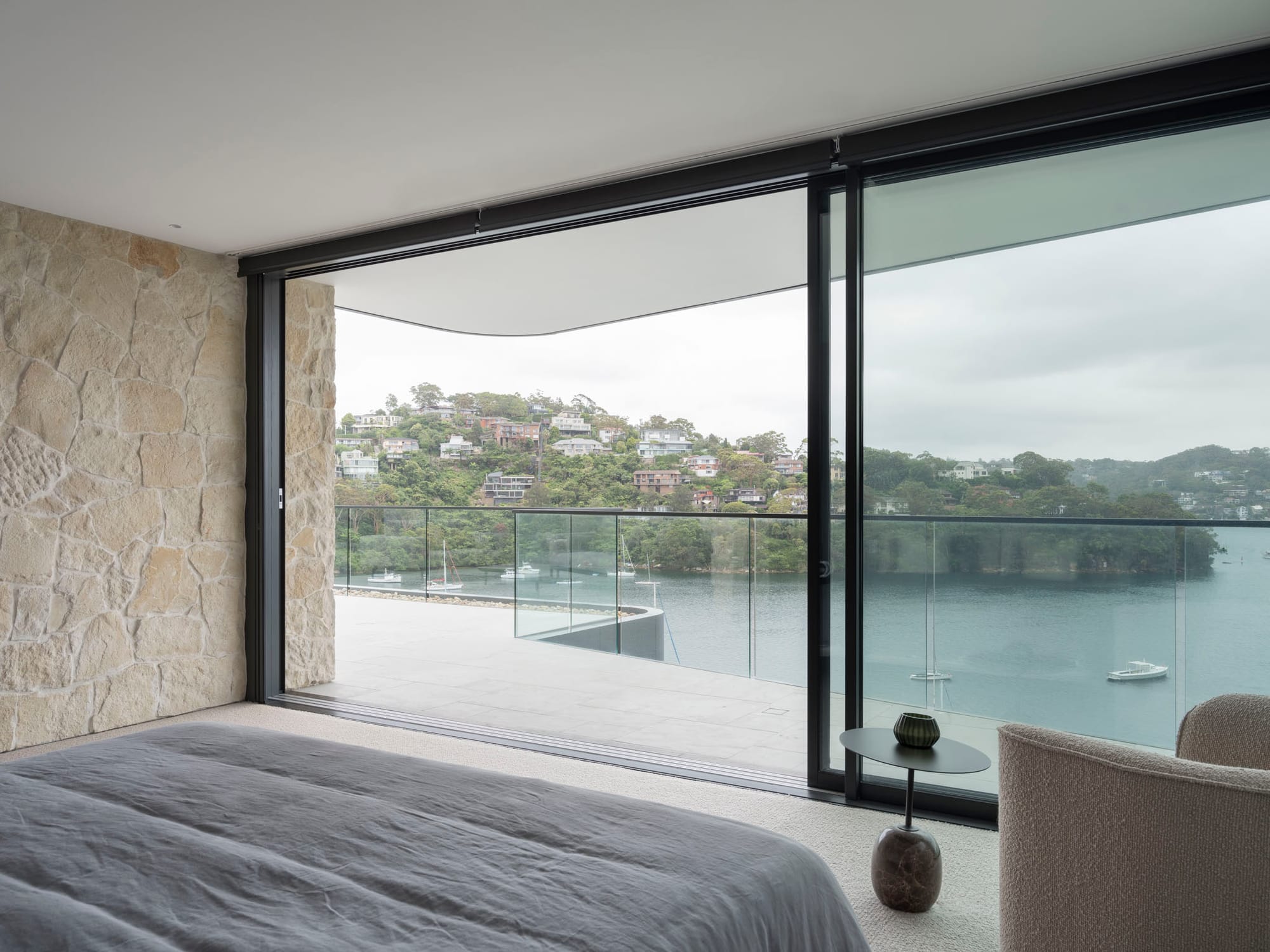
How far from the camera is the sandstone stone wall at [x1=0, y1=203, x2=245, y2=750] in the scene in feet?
12.7

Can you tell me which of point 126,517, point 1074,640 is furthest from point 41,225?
point 1074,640

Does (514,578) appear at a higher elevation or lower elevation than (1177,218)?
lower

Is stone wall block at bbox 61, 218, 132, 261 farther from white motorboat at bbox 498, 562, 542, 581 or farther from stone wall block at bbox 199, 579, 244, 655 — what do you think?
white motorboat at bbox 498, 562, 542, 581

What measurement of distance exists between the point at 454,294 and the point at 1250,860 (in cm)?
492

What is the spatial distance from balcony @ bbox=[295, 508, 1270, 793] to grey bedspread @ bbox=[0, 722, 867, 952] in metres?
1.75

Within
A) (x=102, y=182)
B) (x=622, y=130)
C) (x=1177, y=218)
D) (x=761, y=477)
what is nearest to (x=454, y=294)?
(x=102, y=182)

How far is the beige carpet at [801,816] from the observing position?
233cm

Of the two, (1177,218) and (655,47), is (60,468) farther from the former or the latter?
(1177,218)

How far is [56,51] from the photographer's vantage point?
8.29ft

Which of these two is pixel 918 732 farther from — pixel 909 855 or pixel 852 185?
pixel 852 185

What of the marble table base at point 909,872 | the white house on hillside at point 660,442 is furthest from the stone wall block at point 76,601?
the white house on hillside at point 660,442

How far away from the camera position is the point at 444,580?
846 cm

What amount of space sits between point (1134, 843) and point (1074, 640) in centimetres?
138

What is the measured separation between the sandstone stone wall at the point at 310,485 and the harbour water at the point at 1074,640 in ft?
10.9
